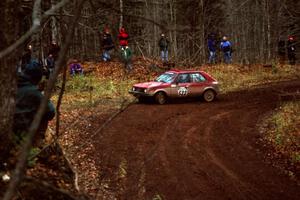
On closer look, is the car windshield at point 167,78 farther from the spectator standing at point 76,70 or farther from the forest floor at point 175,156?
the spectator standing at point 76,70

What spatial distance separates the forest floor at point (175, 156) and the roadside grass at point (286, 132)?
0.33 meters

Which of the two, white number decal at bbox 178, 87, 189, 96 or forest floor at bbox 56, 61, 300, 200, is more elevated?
white number decal at bbox 178, 87, 189, 96

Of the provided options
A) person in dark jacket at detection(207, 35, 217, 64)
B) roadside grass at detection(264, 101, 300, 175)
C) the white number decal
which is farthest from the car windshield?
person in dark jacket at detection(207, 35, 217, 64)

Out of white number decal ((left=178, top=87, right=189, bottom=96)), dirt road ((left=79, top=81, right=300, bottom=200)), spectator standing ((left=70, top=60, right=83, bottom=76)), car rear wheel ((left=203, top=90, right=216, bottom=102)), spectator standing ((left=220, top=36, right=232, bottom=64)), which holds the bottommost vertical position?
dirt road ((left=79, top=81, right=300, bottom=200))

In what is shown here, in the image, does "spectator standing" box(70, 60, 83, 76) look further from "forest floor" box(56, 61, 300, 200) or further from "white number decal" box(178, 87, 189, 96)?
"white number decal" box(178, 87, 189, 96)

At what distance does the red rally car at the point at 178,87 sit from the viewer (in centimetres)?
1989

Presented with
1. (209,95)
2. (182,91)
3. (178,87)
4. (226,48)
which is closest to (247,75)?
(226,48)

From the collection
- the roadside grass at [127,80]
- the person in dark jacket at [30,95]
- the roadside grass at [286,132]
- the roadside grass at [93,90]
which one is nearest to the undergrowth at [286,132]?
the roadside grass at [286,132]

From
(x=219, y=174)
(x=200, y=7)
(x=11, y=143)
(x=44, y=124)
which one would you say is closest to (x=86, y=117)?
(x=219, y=174)

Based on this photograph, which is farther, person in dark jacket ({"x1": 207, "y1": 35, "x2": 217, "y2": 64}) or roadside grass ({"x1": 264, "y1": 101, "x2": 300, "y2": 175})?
person in dark jacket ({"x1": 207, "y1": 35, "x2": 217, "y2": 64})

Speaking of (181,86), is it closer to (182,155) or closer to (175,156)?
(182,155)

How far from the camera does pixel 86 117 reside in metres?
17.4

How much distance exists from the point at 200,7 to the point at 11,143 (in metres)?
29.2

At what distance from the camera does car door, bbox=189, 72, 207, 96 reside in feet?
67.6
